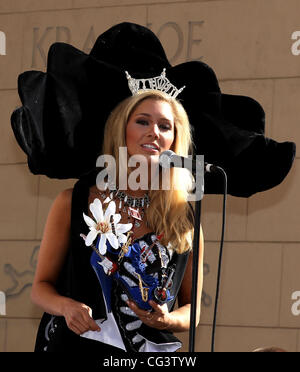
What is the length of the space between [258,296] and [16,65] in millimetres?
2226

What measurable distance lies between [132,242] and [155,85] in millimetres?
642

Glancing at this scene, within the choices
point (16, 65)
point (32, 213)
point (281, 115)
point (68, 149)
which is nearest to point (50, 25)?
point (16, 65)

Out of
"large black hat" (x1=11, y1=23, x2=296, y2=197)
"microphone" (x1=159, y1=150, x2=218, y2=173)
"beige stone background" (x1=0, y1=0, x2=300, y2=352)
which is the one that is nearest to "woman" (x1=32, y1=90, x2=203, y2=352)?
"large black hat" (x1=11, y1=23, x2=296, y2=197)

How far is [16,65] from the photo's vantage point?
556 centimetres

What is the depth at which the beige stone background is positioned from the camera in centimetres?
492

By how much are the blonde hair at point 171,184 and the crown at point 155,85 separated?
4cm

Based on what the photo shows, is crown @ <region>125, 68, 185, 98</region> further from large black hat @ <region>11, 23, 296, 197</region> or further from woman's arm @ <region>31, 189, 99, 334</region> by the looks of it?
woman's arm @ <region>31, 189, 99, 334</region>

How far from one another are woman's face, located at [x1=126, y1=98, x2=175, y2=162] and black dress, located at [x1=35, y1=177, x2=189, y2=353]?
0.29m

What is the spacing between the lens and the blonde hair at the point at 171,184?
2936 mm

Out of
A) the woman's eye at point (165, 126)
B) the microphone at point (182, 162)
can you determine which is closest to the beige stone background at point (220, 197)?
the woman's eye at point (165, 126)

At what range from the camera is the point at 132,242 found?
2.86 m

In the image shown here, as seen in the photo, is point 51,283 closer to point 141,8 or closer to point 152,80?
point 152,80

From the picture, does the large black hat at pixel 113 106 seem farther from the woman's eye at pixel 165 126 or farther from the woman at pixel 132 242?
the woman's eye at pixel 165 126

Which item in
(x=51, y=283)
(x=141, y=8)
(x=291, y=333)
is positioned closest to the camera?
(x=51, y=283)
